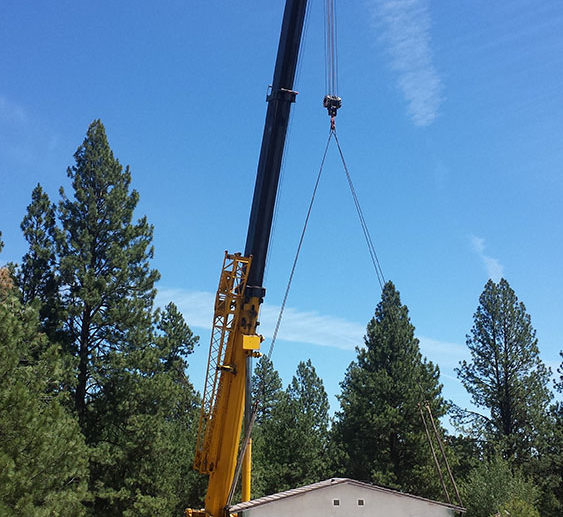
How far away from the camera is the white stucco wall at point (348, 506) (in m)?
13.6

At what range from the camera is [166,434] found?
2862 centimetres

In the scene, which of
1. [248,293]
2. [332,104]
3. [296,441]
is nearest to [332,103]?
[332,104]

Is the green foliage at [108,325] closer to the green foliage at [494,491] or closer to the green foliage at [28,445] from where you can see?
the green foliage at [28,445]

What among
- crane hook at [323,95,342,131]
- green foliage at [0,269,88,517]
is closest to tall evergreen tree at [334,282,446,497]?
green foliage at [0,269,88,517]

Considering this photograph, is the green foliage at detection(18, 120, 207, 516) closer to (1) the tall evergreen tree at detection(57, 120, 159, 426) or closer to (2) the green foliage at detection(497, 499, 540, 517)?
(1) the tall evergreen tree at detection(57, 120, 159, 426)

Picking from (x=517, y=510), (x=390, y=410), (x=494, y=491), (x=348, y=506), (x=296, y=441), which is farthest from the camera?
(x=296, y=441)

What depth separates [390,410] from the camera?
34594mm

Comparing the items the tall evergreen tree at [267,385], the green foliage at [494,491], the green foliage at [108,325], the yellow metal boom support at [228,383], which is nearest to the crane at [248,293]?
the yellow metal boom support at [228,383]

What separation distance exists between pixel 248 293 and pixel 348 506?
5.71 m

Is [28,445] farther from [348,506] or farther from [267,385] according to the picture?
[267,385]

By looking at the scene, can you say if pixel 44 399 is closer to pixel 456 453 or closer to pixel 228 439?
pixel 228 439

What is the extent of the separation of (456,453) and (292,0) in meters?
32.7

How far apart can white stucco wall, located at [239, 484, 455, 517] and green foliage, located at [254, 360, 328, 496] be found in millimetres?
23276

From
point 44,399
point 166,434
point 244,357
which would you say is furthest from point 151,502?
point 244,357
